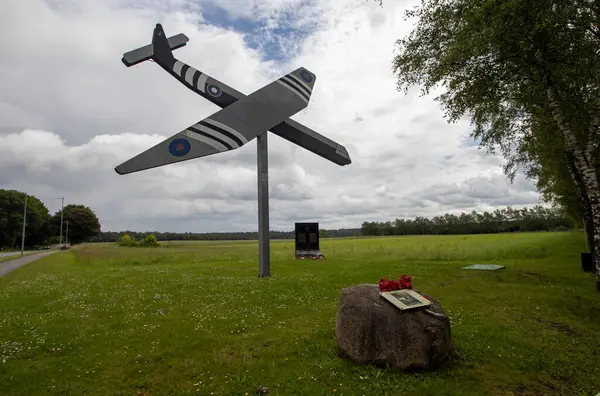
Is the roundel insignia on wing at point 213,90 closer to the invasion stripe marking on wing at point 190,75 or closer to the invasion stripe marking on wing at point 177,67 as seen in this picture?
the invasion stripe marking on wing at point 190,75

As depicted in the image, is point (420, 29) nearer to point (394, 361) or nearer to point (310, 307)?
point (310, 307)

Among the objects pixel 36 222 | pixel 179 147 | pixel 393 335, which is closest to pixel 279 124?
pixel 179 147

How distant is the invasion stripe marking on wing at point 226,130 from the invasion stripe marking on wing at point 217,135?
0.32 feet

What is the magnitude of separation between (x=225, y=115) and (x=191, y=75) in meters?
3.48

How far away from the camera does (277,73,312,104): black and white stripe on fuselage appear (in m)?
19.6

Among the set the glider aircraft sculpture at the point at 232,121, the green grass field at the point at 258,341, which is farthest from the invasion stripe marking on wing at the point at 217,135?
the green grass field at the point at 258,341

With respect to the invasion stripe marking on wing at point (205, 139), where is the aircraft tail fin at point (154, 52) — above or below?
above

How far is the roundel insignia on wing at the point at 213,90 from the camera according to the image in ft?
60.1

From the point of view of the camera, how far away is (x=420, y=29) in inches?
723

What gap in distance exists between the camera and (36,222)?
251 ft

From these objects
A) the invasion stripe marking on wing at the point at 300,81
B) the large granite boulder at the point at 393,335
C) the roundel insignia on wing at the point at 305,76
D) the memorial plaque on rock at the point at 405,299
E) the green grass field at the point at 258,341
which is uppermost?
the roundel insignia on wing at the point at 305,76

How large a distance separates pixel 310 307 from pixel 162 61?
14.1 meters

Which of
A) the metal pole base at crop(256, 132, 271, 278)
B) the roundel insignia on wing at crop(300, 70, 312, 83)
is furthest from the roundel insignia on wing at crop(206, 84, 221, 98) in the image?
the roundel insignia on wing at crop(300, 70, 312, 83)

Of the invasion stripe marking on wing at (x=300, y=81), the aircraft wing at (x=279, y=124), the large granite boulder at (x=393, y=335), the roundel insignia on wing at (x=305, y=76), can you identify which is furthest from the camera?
the roundel insignia on wing at (x=305, y=76)
